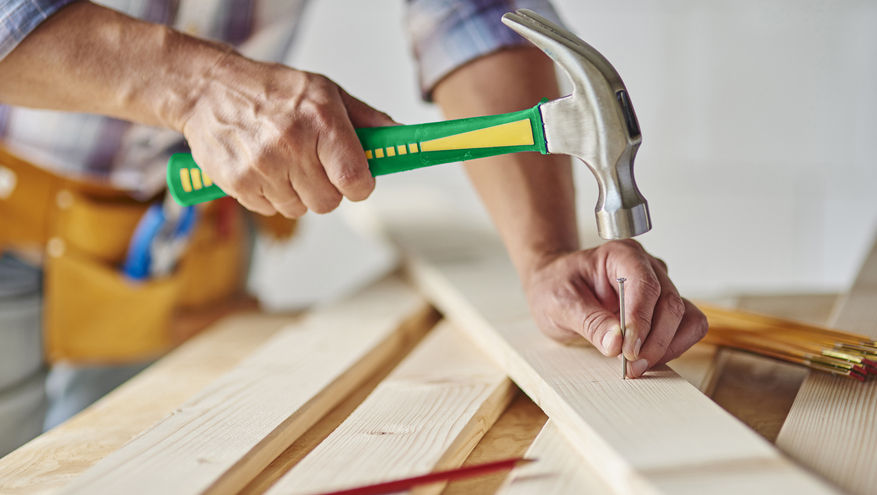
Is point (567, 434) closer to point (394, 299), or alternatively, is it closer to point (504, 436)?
point (504, 436)

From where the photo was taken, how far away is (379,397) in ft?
3.29

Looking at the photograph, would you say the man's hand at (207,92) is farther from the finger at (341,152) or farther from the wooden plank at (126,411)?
the wooden plank at (126,411)

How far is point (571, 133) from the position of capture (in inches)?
35.3

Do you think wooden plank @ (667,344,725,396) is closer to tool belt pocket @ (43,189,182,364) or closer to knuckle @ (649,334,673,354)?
knuckle @ (649,334,673,354)

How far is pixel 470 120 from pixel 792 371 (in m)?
0.66

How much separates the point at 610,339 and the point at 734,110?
14.1 ft

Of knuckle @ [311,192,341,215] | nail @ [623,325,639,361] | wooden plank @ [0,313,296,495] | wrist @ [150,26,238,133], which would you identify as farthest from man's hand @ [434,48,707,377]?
wooden plank @ [0,313,296,495]

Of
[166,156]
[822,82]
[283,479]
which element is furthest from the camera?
[822,82]

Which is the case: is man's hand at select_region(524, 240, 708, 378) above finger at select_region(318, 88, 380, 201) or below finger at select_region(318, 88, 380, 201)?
below

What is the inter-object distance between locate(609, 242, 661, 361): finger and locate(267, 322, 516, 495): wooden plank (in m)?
0.23

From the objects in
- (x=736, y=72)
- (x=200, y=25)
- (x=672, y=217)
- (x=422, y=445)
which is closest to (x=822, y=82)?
(x=736, y=72)

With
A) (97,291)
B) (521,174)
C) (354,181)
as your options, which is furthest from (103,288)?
(521,174)

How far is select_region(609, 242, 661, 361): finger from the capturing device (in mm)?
898

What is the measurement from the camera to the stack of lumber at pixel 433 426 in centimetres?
71
